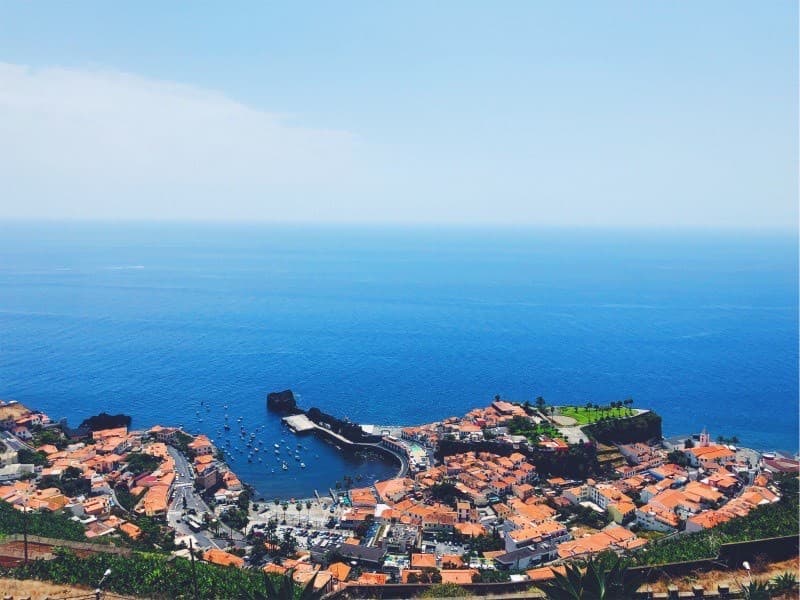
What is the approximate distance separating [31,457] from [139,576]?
25658mm

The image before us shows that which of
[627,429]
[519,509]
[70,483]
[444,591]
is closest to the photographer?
[444,591]

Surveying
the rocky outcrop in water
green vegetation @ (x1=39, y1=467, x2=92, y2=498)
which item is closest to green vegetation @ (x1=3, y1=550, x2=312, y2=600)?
green vegetation @ (x1=39, y1=467, x2=92, y2=498)

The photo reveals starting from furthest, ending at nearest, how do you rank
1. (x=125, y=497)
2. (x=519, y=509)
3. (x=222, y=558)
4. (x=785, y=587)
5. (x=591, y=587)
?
(x=125, y=497), (x=519, y=509), (x=222, y=558), (x=785, y=587), (x=591, y=587)

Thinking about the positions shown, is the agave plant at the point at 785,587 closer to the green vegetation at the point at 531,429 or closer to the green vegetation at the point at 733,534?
the green vegetation at the point at 733,534

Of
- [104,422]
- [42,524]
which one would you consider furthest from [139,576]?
[104,422]

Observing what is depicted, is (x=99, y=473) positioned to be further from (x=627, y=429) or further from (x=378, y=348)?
(x=378, y=348)

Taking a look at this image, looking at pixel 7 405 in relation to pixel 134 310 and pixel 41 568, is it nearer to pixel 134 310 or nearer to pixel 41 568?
pixel 41 568

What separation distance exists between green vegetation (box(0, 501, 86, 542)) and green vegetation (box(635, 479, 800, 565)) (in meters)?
24.1

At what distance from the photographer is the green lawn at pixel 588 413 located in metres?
44.8

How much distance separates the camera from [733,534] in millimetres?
23062

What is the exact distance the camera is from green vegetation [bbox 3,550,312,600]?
18203mm

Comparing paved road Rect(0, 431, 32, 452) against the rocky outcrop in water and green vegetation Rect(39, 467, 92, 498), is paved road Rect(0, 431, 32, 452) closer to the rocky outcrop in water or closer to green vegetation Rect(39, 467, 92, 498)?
green vegetation Rect(39, 467, 92, 498)

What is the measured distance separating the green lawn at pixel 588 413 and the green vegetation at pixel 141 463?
101 feet

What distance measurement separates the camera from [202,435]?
4566 cm
